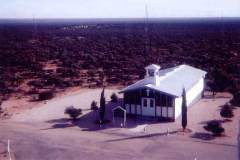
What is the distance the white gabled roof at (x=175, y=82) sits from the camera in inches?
935

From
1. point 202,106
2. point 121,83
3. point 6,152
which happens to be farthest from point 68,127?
point 121,83

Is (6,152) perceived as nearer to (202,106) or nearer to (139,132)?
(139,132)

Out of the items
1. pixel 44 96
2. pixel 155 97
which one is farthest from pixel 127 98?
pixel 44 96

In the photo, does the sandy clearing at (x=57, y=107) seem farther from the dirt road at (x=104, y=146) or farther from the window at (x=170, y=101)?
the window at (x=170, y=101)

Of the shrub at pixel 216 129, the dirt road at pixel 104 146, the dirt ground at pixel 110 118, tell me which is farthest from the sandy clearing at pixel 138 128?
the shrub at pixel 216 129

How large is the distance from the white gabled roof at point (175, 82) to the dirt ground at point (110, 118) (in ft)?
7.54

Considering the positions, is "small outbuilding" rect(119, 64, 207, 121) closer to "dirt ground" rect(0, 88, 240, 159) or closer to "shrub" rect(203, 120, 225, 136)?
"dirt ground" rect(0, 88, 240, 159)

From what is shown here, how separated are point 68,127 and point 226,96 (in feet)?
57.0

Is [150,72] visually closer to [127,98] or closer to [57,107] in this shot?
[127,98]

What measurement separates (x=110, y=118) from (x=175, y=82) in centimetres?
693

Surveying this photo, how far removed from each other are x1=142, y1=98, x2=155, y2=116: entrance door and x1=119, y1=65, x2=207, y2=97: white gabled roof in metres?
1.14

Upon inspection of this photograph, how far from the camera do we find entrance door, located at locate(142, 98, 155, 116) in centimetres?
2367

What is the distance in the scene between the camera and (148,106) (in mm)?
23828


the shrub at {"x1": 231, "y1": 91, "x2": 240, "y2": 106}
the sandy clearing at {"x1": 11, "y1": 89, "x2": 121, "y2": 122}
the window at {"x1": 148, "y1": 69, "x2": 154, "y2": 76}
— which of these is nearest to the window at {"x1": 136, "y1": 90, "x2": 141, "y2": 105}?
the window at {"x1": 148, "y1": 69, "x2": 154, "y2": 76}
